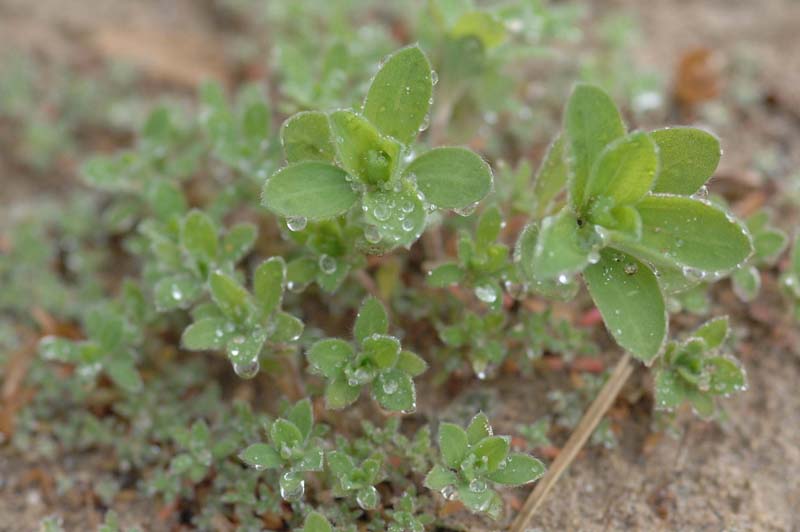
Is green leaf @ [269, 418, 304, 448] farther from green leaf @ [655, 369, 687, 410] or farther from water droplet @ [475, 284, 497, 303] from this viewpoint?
green leaf @ [655, 369, 687, 410]

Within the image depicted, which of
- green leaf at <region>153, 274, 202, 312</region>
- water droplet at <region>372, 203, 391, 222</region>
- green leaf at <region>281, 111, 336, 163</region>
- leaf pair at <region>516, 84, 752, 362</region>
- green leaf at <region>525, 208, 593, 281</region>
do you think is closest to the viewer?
green leaf at <region>525, 208, 593, 281</region>

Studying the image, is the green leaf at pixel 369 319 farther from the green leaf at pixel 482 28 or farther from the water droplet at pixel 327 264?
the green leaf at pixel 482 28

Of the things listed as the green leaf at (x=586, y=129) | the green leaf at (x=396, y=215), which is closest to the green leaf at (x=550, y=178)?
the green leaf at (x=586, y=129)

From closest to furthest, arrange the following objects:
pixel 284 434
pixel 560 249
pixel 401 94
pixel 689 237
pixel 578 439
A: pixel 560 249 < pixel 689 237 < pixel 401 94 < pixel 284 434 < pixel 578 439

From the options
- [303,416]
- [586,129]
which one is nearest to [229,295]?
[303,416]

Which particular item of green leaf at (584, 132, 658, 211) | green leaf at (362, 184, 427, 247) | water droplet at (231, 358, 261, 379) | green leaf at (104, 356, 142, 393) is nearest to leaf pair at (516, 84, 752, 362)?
green leaf at (584, 132, 658, 211)

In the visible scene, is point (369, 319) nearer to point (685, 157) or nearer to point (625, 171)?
point (625, 171)
